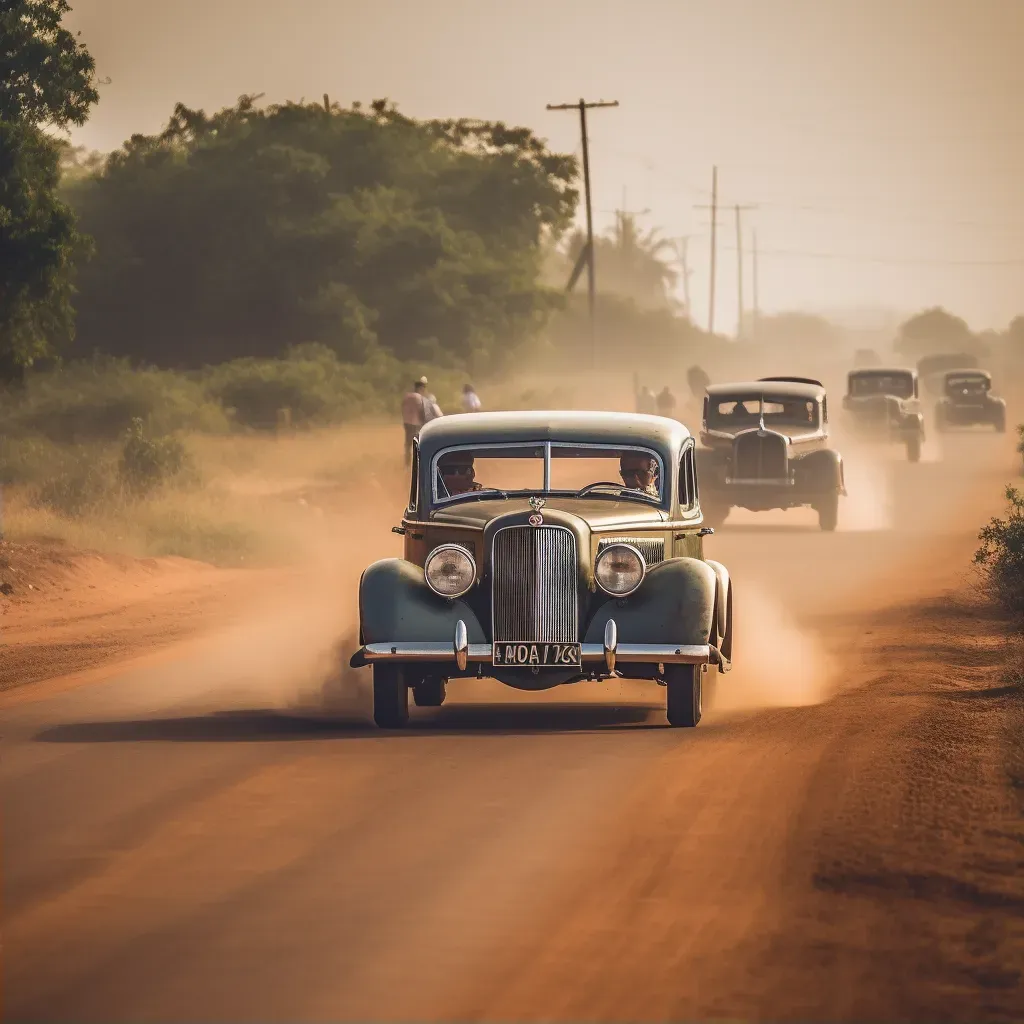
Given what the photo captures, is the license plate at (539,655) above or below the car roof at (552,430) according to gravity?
below

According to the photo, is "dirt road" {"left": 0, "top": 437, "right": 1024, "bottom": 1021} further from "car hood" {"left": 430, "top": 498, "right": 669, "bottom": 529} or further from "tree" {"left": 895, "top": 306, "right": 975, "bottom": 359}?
"tree" {"left": 895, "top": 306, "right": 975, "bottom": 359}

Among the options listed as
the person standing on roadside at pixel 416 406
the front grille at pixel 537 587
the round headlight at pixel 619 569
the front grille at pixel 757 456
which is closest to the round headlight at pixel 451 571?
the front grille at pixel 537 587

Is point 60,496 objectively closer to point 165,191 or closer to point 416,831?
point 416,831

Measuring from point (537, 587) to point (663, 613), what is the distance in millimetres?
764

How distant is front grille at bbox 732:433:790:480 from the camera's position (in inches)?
1156

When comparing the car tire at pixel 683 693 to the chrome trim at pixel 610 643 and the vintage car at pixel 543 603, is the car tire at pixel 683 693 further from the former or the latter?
the chrome trim at pixel 610 643

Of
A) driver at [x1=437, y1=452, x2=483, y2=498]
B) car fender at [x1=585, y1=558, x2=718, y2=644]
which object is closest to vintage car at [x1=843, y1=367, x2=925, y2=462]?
driver at [x1=437, y1=452, x2=483, y2=498]

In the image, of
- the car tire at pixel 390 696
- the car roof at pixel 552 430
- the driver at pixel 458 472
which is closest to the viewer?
the car tire at pixel 390 696

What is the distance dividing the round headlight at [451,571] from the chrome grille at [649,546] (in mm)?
904

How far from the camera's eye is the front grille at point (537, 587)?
1205 cm

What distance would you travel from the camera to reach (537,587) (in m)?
12.0

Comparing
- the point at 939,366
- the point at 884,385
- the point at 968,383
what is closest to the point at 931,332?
the point at 939,366

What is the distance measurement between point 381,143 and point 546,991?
215ft

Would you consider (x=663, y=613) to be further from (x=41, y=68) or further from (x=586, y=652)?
(x=41, y=68)
